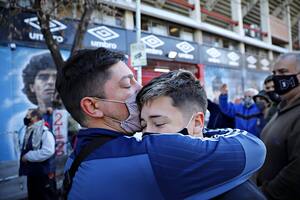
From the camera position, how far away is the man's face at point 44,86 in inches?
367

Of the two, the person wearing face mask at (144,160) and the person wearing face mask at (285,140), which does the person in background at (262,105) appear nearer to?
the person wearing face mask at (285,140)

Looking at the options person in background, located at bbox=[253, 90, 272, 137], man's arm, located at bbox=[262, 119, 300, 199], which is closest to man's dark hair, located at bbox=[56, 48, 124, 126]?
man's arm, located at bbox=[262, 119, 300, 199]

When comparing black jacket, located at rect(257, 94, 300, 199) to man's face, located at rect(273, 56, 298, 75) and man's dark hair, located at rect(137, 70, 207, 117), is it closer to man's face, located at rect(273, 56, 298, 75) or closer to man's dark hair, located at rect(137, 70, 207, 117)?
man's face, located at rect(273, 56, 298, 75)

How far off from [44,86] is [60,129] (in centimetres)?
190

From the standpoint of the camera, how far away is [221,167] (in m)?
1.12

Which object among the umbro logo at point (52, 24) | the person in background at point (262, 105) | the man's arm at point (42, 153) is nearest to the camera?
the man's arm at point (42, 153)

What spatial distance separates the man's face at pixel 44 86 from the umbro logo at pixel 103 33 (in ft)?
6.80

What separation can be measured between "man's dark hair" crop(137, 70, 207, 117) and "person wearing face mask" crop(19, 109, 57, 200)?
401 centimetres

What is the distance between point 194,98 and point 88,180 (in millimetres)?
524

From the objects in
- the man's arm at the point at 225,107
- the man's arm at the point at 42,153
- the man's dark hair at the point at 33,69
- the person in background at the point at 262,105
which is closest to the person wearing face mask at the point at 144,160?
the man's arm at the point at 42,153

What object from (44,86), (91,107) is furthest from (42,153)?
(44,86)

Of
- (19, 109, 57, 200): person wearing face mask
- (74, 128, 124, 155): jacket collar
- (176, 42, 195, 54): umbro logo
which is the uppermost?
(176, 42, 195, 54): umbro logo

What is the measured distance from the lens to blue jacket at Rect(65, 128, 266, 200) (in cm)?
109

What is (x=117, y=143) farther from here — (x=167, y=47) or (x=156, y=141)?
(x=167, y=47)
